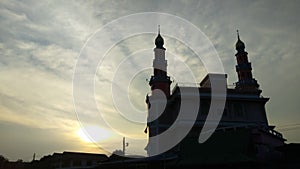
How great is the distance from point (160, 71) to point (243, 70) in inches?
652

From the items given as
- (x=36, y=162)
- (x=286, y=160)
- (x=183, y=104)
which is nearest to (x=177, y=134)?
(x=183, y=104)

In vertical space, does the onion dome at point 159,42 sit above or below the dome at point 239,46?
below

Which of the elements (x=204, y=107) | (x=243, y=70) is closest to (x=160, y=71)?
(x=204, y=107)

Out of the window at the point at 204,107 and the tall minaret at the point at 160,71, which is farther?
the tall minaret at the point at 160,71

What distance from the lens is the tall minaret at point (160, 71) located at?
1448 inches

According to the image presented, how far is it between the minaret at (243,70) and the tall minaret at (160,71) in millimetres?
13532

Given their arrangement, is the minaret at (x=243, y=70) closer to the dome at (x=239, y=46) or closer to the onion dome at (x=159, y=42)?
the dome at (x=239, y=46)

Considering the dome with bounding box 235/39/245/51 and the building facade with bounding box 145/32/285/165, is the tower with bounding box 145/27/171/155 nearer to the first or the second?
the building facade with bounding box 145/32/285/165

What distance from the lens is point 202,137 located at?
21.2 meters

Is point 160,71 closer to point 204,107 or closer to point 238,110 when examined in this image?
point 204,107

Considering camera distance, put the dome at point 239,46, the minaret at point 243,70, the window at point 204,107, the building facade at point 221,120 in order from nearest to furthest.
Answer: the building facade at point 221,120
the window at point 204,107
the minaret at point 243,70
the dome at point 239,46

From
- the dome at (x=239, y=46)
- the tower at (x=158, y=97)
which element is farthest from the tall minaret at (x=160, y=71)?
the dome at (x=239, y=46)

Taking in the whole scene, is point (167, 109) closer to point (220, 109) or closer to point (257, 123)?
point (220, 109)

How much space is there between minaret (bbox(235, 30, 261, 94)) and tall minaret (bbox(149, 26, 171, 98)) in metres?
13.5
